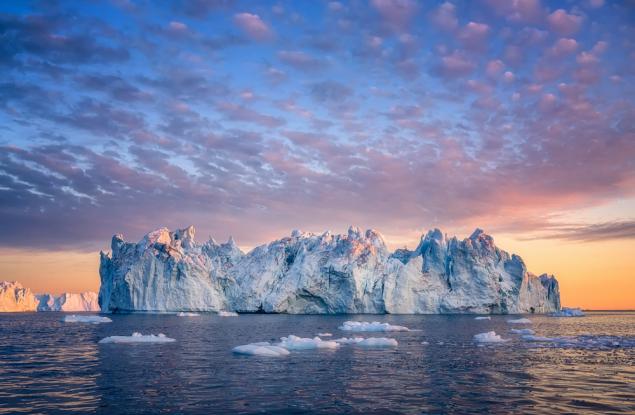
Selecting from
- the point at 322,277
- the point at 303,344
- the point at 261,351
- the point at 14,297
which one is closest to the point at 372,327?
the point at 303,344

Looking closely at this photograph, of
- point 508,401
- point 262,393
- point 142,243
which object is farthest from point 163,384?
point 142,243

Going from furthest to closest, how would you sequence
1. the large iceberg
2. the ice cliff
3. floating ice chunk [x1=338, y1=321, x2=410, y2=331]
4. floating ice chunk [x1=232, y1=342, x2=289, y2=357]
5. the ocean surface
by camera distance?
the large iceberg < the ice cliff < floating ice chunk [x1=338, y1=321, x2=410, y2=331] < floating ice chunk [x1=232, y1=342, x2=289, y2=357] < the ocean surface

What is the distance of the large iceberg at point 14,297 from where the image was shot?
599 feet

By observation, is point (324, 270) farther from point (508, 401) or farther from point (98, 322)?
point (508, 401)

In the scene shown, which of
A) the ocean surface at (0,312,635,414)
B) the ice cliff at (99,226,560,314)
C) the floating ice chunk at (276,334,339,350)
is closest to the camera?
the ocean surface at (0,312,635,414)

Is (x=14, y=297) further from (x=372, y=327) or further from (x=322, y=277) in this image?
(x=372, y=327)

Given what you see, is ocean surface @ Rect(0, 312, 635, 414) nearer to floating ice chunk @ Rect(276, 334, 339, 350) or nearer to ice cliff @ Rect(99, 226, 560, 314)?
floating ice chunk @ Rect(276, 334, 339, 350)

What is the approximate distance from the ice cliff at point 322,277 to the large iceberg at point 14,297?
118396 millimetres

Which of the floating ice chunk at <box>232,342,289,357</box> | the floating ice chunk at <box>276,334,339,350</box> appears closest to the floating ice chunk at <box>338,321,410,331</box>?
the floating ice chunk at <box>276,334,339,350</box>

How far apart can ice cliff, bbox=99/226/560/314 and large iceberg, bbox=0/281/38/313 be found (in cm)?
11840

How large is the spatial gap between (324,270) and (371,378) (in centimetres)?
6893

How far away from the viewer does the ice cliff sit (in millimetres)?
81812

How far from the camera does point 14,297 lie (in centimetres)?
18875

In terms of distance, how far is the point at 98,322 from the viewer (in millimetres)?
57594
